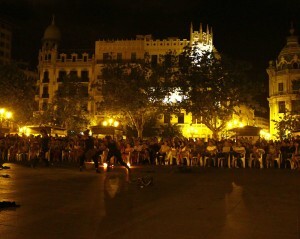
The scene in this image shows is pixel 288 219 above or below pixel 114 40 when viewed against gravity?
below

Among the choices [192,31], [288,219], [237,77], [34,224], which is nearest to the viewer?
[34,224]

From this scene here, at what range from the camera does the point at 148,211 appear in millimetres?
7941

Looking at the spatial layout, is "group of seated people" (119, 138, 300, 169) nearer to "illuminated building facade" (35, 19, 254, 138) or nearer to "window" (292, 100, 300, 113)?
"window" (292, 100, 300, 113)

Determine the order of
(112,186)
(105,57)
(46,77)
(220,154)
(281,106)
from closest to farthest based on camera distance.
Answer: (112,186) < (220,154) < (281,106) < (105,57) < (46,77)

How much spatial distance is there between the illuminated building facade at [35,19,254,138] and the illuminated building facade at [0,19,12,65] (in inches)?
1432

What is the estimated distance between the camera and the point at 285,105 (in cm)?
5366

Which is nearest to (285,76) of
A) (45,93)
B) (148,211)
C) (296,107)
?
(296,107)

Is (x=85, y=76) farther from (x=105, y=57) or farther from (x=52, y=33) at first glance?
(x=52, y=33)

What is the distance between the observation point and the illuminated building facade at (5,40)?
9762 cm

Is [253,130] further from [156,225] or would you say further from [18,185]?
[156,225]

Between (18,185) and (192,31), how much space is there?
4940 centimetres

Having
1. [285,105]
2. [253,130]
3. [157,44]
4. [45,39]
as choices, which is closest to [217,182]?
[253,130]

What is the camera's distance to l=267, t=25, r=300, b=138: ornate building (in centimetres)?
5331

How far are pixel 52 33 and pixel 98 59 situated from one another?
13.8 metres
